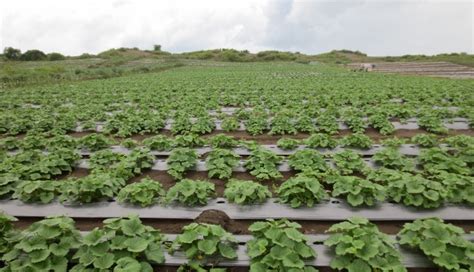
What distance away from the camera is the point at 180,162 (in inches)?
229

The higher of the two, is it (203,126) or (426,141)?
(203,126)

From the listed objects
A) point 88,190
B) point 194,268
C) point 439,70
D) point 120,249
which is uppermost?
point 88,190

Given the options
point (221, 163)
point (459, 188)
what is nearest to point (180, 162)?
point (221, 163)

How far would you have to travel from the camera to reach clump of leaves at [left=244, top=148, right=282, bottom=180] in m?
5.42

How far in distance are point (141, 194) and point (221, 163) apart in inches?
58.4

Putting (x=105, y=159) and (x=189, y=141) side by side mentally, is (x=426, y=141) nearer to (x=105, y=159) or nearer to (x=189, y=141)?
(x=189, y=141)

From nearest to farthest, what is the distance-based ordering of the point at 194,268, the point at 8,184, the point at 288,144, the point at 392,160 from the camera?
the point at 194,268, the point at 8,184, the point at 392,160, the point at 288,144

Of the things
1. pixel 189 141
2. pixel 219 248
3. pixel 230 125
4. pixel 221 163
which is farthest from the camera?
pixel 230 125

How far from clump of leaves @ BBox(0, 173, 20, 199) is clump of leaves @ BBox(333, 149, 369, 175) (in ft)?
16.0

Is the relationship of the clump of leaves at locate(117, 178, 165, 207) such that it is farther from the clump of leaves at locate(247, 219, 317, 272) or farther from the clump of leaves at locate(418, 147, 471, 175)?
the clump of leaves at locate(418, 147, 471, 175)

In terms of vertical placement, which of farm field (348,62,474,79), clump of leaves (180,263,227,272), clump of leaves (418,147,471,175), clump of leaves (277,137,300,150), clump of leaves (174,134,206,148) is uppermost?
clump of leaves (174,134,206,148)

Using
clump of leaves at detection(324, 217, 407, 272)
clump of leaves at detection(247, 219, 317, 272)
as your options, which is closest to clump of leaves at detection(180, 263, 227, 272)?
clump of leaves at detection(247, 219, 317, 272)

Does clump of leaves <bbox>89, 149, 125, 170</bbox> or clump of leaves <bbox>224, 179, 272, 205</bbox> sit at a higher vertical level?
clump of leaves <bbox>89, 149, 125, 170</bbox>

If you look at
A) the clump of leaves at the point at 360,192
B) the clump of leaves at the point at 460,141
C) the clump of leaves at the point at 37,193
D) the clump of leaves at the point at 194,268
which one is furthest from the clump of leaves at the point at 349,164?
the clump of leaves at the point at 37,193
